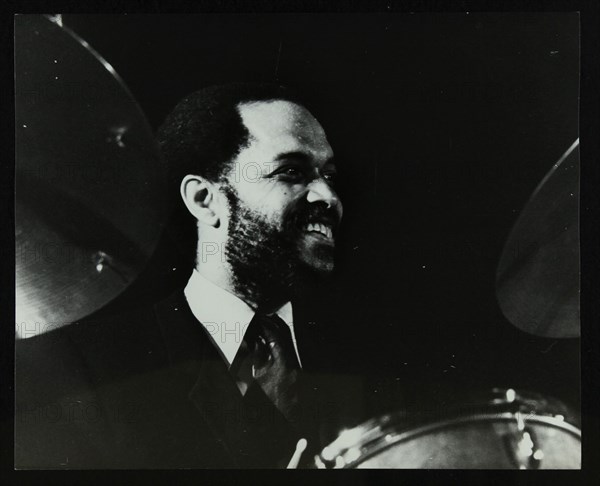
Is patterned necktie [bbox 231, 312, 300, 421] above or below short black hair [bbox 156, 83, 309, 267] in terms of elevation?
below

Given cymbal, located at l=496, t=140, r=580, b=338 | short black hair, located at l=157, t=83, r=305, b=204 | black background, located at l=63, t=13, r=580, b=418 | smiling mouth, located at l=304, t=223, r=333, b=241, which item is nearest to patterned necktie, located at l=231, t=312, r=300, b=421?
black background, located at l=63, t=13, r=580, b=418

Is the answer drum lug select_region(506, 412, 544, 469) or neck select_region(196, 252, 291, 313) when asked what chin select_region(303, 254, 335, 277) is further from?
drum lug select_region(506, 412, 544, 469)

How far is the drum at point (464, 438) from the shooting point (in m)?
1.39

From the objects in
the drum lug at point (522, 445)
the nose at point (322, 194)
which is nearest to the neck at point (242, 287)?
the nose at point (322, 194)

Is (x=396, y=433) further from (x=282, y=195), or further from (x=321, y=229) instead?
(x=282, y=195)

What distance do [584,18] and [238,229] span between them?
104 centimetres

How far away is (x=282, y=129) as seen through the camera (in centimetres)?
138

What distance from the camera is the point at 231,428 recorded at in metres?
1.39

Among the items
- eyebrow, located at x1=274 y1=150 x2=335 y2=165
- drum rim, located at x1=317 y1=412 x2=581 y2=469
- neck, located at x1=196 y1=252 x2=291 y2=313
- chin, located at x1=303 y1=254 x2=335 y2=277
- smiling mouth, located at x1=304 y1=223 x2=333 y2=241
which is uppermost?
eyebrow, located at x1=274 y1=150 x2=335 y2=165

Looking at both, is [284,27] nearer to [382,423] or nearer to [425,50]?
[425,50]

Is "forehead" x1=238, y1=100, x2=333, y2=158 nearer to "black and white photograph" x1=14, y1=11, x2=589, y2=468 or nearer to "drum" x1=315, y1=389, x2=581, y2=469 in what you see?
"black and white photograph" x1=14, y1=11, x2=589, y2=468

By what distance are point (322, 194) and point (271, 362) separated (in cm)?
44

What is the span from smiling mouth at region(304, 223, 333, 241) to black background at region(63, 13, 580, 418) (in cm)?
5

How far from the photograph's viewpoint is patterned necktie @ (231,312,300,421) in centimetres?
139
